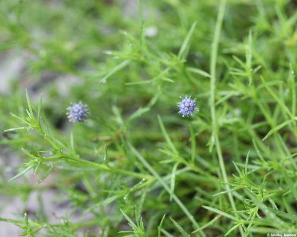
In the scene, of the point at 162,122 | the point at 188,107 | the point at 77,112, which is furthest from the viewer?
the point at 162,122

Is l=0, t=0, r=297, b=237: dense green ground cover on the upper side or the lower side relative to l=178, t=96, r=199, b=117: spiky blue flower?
lower

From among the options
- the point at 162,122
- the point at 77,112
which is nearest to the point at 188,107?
the point at 77,112

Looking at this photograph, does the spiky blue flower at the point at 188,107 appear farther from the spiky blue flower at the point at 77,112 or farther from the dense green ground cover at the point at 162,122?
the spiky blue flower at the point at 77,112

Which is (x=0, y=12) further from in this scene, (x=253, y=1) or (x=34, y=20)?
(x=253, y=1)

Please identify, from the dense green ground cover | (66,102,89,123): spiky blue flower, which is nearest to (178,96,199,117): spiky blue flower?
the dense green ground cover

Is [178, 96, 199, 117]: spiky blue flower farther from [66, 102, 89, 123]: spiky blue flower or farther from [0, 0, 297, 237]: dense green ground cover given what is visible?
[66, 102, 89, 123]: spiky blue flower

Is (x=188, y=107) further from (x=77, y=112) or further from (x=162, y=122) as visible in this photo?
(x=162, y=122)

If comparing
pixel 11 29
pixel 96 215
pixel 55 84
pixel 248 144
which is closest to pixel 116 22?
pixel 55 84

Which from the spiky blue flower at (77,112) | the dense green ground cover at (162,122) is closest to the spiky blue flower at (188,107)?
the dense green ground cover at (162,122)
